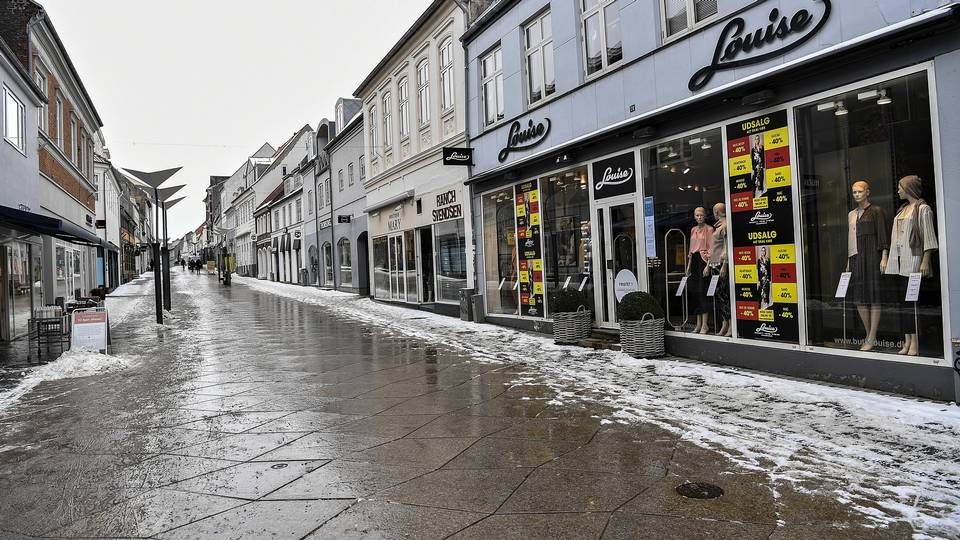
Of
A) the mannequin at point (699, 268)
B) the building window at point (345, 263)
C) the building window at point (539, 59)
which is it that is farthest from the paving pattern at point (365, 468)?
the building window at point (345, 263)

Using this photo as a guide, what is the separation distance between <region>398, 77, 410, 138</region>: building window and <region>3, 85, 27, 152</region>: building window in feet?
32.6

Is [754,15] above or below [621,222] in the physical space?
above

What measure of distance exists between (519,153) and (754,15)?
6.07 meters

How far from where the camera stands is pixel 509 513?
3.60m

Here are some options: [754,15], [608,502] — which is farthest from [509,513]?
[754,15]

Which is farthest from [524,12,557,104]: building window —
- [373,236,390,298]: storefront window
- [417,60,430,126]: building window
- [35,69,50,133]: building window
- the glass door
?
[35,69,50,133]: building window

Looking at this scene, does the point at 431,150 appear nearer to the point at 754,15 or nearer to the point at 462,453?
the point at 754,15

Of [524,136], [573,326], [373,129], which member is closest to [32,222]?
[524,136]

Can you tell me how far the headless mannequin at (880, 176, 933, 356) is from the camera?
580cm

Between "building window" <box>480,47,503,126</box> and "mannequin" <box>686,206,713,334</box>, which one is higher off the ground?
"building window" <box>480,47,503,126</box>

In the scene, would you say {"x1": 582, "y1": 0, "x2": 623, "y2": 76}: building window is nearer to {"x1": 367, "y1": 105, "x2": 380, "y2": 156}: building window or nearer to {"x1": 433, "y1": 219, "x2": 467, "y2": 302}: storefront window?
{"x1": 433, "y1": 219, "x2": 467, "y2": 302}: storefront window

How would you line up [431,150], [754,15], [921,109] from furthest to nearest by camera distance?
[431,150], [754,15], [921,109]

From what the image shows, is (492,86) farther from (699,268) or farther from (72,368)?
(72,368)

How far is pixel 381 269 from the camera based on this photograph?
2250cm
